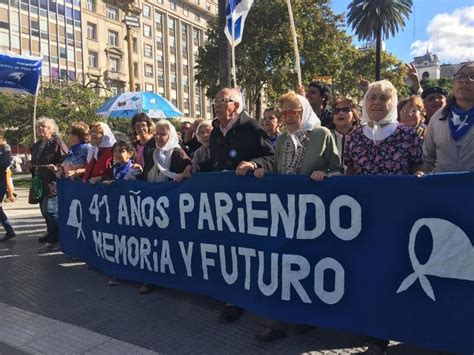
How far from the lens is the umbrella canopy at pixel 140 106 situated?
10930mm

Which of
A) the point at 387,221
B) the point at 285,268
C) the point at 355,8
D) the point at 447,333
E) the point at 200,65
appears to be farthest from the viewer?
the point at 355,8

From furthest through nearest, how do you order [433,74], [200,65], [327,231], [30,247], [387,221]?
[433,74], [200,65], [30,247], [327,231], [387,221]

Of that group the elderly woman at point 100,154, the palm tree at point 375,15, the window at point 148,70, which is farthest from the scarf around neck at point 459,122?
the window at point 148,70

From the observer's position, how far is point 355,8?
3769 centimetres

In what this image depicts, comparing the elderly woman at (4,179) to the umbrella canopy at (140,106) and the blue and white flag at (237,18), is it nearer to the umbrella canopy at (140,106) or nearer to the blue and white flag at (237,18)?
the umbrella canopy at (140,106)

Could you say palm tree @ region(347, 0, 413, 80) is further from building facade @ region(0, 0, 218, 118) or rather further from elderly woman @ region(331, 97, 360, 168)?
elderly woman @ region(331, 97, 360, 168)

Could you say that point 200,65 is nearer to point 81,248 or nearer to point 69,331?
point 81,248

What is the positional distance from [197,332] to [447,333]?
186 centimetres

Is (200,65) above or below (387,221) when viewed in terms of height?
above

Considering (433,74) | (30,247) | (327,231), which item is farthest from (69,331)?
(433,74)

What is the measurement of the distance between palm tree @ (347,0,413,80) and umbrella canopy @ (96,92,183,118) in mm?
29571

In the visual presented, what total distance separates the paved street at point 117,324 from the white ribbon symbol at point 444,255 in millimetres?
748

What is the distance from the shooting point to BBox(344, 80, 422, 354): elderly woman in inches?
127

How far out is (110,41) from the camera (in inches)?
2372
